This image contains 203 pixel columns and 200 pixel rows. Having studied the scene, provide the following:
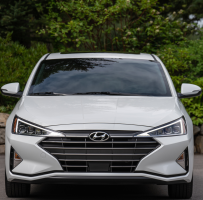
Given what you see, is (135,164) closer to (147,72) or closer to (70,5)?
(147,72)

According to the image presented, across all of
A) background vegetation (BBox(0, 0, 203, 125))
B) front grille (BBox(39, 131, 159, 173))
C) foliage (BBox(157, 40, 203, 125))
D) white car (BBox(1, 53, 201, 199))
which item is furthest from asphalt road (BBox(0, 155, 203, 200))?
foliage (BBox(157, 40, 203, 125))

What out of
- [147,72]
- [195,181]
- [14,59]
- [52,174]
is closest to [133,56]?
[147,72]

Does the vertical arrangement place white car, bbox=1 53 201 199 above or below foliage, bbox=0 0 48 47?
above

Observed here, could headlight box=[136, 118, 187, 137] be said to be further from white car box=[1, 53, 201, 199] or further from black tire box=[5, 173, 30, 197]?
black tire box=[5, 173, 30, 197]

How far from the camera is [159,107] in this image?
4629 mm

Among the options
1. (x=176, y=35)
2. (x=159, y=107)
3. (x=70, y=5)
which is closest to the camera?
(x=159, y=107)

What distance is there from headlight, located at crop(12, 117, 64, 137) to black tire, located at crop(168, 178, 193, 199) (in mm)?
1487

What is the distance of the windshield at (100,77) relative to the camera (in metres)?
5.28

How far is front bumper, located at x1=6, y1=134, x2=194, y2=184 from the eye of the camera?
4195 mm

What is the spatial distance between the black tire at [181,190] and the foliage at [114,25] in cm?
769

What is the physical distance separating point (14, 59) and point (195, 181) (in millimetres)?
5921

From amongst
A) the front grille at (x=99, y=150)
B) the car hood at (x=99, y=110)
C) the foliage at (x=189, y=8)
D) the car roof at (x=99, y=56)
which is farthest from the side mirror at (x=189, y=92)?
the foliage at (x=189, y=8)

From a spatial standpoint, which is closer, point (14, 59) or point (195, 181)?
point (195, 181)

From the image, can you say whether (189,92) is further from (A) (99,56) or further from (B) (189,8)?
(B) (189,8)
